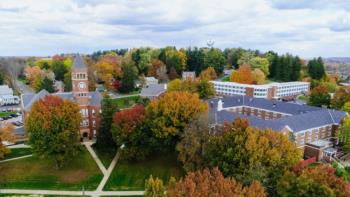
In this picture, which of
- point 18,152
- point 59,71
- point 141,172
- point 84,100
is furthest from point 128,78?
point 141,172

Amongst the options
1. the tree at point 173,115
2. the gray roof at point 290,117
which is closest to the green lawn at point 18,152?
the tree at point 173,115

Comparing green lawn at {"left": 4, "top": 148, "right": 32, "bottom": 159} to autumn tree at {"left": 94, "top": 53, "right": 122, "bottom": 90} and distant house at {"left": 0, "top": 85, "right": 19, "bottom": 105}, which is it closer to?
distant house at {"left": 0, "top": 85, "right": 19, "bottom": 105}

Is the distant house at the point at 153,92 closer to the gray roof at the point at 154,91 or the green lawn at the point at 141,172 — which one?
the gray roof at the point at 154,91

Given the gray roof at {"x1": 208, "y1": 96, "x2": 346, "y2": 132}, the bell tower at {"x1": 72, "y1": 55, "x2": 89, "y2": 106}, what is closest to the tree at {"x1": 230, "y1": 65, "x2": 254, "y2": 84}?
the gray roof at {"x1": 208, "y1": 96, "x2": 346, "y2": 132}

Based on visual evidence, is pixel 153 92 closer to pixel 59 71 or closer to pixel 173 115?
pixel 173 115

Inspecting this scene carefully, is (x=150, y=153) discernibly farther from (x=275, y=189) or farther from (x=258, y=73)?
(x=258, y=73)
